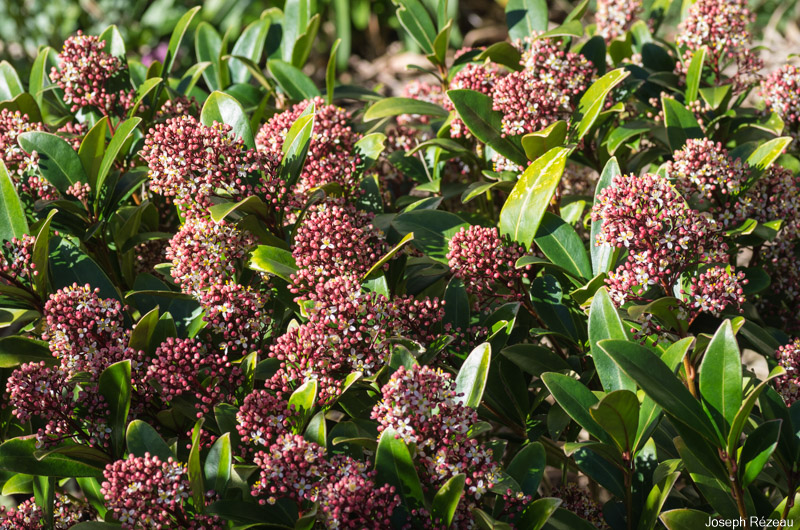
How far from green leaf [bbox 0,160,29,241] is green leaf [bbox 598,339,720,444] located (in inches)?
58.3

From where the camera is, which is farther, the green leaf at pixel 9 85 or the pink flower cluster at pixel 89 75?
the green leaf at pixel 9 85

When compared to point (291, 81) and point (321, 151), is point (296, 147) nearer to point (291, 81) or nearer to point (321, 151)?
point (321, 151)

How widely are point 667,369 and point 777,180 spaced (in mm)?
949

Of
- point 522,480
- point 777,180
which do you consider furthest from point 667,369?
point 777,180

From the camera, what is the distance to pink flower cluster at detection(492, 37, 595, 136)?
2.10m

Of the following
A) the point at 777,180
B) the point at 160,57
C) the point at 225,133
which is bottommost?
the point at 160,57

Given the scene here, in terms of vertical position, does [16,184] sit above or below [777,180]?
above

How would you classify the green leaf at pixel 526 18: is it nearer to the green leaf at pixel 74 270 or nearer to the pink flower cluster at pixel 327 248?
the pink flower cluster at pixel 327 248

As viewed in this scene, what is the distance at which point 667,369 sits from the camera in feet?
4.88

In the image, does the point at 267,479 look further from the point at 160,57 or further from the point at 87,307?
the point at 160,57

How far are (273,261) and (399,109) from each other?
0.92m

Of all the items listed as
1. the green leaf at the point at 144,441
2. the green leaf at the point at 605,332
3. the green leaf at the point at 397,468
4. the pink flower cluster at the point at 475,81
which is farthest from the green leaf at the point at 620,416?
the pink flower cluster at the point at 475,81

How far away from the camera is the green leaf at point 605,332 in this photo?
1.64 metres

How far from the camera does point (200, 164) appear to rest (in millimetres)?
1825
